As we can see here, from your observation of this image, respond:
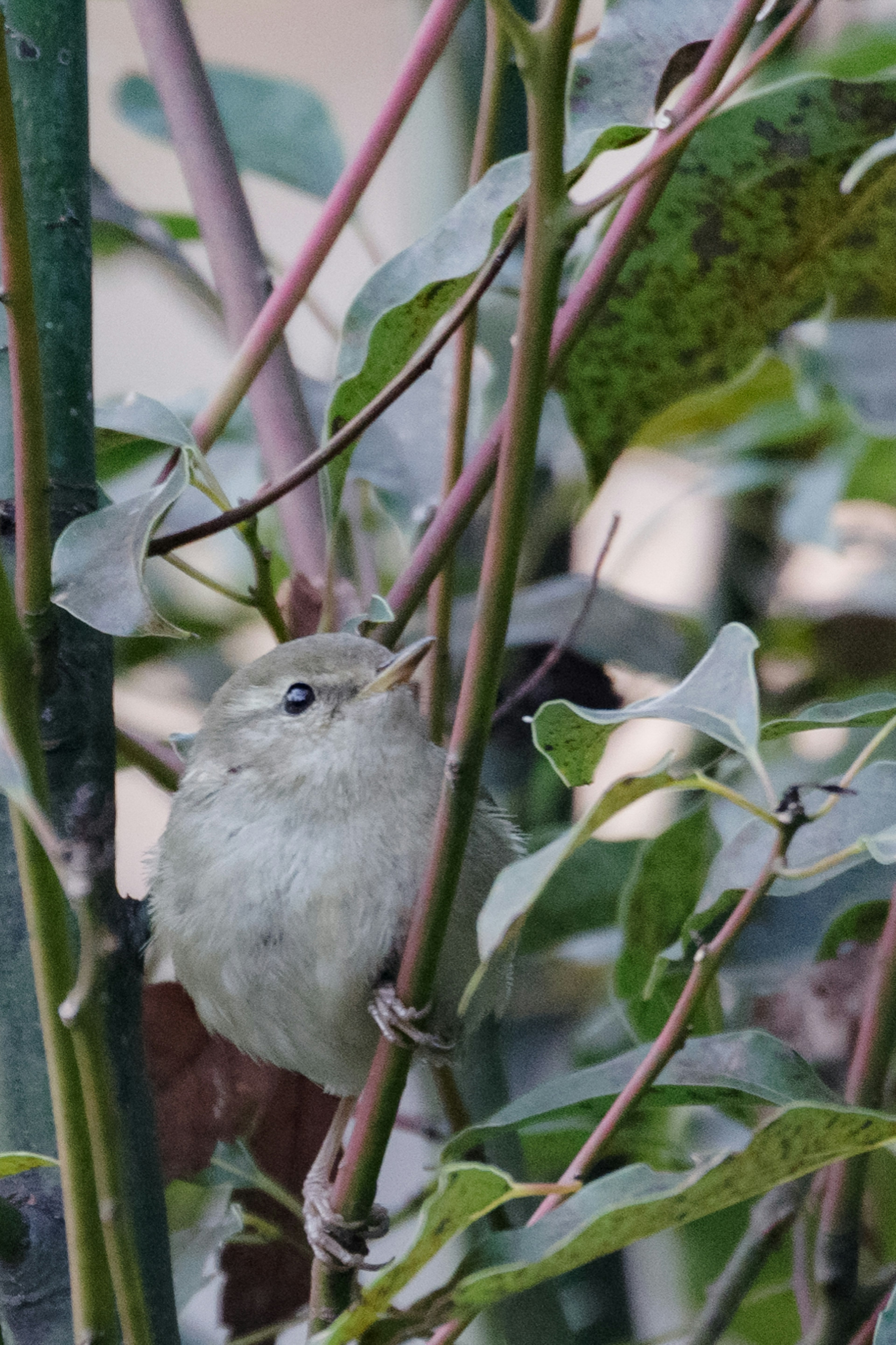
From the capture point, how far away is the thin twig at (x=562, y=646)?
935 mm

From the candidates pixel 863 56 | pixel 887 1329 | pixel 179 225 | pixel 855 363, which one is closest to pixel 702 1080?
pixel 887 1329

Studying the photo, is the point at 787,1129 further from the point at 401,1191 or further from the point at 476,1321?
the point at 401,1191

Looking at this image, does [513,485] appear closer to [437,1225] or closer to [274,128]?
[437,1225]

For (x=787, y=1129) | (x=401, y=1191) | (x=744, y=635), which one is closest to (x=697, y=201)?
(x=744, y=635)

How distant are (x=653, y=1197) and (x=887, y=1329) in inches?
5.6

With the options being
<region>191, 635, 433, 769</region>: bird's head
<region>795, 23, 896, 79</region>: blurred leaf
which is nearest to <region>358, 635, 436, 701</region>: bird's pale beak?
<region>191, 635, 433, 769</region>: bird's head

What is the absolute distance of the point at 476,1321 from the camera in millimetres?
972

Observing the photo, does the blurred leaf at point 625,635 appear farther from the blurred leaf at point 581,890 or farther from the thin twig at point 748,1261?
the thin twig at point 748,1261

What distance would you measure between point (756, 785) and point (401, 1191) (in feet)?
2.53

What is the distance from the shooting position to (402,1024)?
58 cm

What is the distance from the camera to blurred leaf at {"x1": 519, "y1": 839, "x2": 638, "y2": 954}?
108 cm

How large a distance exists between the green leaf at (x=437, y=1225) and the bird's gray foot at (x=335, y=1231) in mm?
44

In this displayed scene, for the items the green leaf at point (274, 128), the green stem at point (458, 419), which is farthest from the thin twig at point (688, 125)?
the green leaf at point (274, 128)

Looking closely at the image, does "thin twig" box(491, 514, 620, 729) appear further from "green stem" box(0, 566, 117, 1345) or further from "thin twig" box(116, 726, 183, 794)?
"green stem" box(0, 566, 117, 1345)
